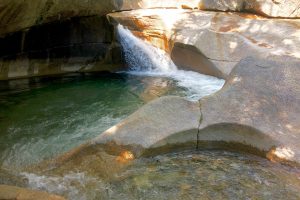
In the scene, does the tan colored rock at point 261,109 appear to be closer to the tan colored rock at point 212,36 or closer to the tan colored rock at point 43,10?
the tan colored rock at point 212,36

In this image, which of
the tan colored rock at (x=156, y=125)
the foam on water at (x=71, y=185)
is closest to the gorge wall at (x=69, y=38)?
the tan colored rock at (x=156, y=125)

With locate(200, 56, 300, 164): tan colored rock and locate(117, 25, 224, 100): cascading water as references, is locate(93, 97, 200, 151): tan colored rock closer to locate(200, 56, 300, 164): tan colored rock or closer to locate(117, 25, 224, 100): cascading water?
locate(200, 56, 300, 164): tan colored rock

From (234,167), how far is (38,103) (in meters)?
5.02

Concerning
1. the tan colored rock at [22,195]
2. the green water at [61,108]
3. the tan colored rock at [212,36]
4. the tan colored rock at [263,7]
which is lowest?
the green water at [61,108]

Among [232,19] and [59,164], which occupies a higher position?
[232,19]

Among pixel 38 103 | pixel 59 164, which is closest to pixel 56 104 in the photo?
pixel 38 103

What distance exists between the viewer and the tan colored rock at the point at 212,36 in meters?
8.92

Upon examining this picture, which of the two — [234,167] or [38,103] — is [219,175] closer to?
[234,167]

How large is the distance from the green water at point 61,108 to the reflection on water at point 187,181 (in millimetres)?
1044

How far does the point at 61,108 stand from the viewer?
25.0ft

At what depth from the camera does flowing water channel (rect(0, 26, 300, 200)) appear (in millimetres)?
4156

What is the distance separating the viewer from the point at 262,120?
5.00 meters

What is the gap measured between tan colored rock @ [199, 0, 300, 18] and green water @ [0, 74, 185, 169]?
4.62 metres

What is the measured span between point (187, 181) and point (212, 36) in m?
6.12
